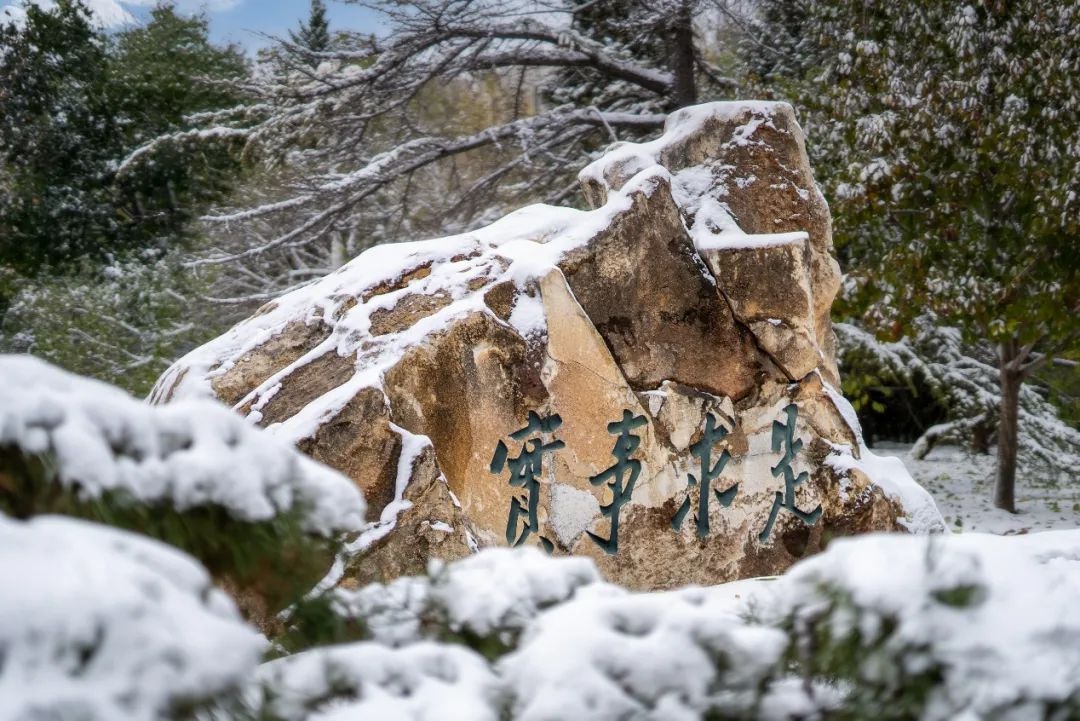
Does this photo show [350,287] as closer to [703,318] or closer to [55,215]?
[703,318]

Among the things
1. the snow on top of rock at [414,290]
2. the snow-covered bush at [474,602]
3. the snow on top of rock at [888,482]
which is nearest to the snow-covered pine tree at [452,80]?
the snow on top of rock at [414,290]

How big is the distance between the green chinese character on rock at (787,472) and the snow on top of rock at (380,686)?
11.0ft

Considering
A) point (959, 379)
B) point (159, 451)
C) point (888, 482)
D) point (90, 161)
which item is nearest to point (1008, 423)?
point (959, 379)

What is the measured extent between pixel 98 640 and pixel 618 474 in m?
3.32

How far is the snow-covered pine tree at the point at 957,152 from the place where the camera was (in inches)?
241

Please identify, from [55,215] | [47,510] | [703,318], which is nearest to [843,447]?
[703,318]

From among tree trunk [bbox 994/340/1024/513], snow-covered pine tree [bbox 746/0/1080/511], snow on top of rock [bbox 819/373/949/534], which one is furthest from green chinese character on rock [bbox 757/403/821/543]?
tree trunk [bbox 994/340/1024/513]

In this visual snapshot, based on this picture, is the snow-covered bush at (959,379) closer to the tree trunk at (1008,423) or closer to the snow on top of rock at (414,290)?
the tree trunk at (1008,423)

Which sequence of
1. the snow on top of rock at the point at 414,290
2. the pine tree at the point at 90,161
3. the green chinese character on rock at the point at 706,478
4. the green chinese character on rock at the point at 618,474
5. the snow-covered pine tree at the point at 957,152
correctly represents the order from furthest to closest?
the pine tree at the point at 90,161 → the snow-covered pine tree at the point at 957,152 → the green chinese character on rock at the point at 706,478 → the green chinese character on rock at the point at 618,474 → the snow on top of rock at the point at 414,290

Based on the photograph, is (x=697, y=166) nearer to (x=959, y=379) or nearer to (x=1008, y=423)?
(x=1008, y=423)

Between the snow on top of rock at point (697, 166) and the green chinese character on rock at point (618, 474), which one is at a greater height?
the snow on top of rock at point (697, 166)

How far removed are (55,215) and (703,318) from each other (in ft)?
30.6

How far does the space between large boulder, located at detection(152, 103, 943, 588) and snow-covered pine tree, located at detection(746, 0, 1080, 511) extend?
202 cm

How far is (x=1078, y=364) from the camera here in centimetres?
812
